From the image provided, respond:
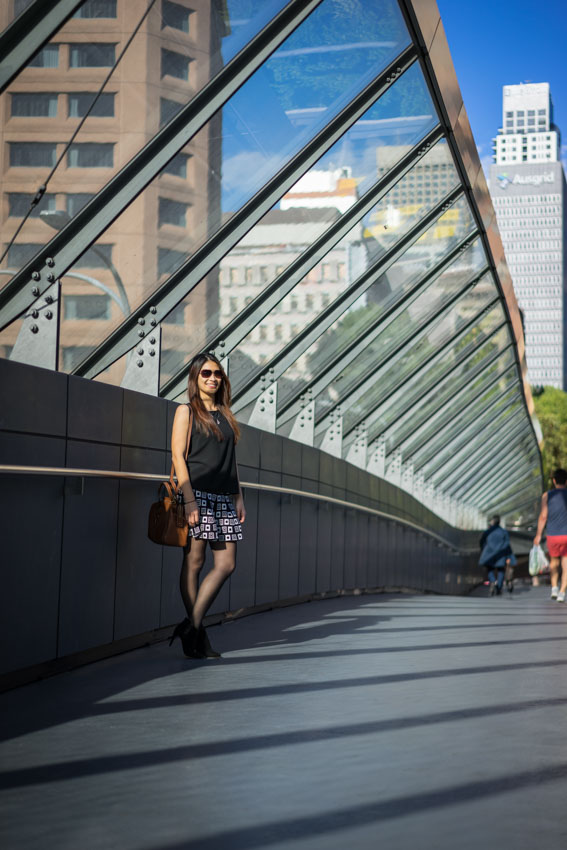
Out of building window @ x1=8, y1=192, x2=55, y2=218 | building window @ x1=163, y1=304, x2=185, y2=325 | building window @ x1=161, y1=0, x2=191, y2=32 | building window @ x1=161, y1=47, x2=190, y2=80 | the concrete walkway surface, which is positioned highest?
building window @ x1=161, y1=0, x2=191, y2=32

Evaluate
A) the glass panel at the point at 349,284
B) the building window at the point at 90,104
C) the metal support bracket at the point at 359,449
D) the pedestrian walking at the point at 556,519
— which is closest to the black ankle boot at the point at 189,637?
the building window at the point at 90,104

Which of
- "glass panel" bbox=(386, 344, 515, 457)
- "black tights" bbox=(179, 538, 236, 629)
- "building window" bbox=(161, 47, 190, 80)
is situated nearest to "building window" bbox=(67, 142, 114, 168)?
"building window" bbox=(161, 47, 190, 80)

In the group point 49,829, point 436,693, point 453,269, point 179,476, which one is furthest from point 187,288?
point 453,269

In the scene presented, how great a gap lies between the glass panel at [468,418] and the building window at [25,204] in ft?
44.8

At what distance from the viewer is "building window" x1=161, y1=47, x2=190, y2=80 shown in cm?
546

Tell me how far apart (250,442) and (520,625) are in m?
2.56

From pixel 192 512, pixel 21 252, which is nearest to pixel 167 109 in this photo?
pixel 21 252

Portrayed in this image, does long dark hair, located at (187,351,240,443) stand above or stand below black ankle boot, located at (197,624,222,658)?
above

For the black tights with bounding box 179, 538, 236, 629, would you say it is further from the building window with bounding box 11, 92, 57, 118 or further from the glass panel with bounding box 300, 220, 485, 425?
the glass panel with bounding box 300, 220, 485, 425

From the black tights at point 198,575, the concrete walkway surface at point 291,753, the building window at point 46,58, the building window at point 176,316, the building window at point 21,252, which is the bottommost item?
the concrete walkway surface at point 291,753

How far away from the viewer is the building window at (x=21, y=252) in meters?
5.16

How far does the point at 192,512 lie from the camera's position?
17.3 ft

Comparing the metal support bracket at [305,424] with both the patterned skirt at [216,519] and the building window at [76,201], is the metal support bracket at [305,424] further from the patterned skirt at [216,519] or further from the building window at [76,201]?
the building window at [76,201]

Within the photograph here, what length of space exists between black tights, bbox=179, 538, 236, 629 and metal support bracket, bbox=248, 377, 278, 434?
4228 millimetres
